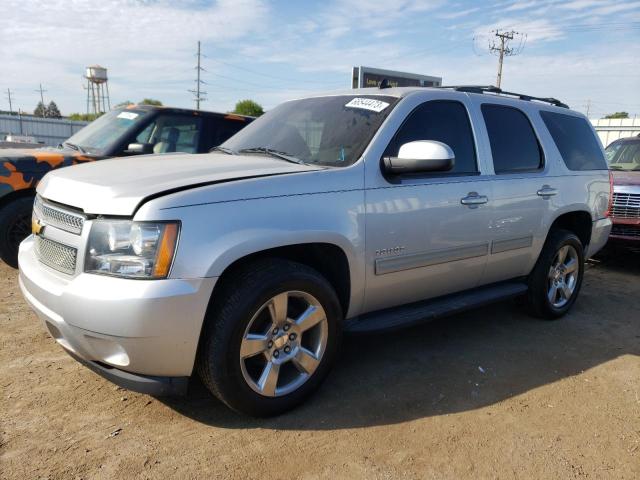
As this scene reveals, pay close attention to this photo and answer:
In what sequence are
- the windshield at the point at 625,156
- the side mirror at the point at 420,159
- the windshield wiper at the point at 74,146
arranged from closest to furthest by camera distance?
the side mirror at the point at 420,159, the windshield wiper at the point at 74,146, the windshield at the point at 625,156

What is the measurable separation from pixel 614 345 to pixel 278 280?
3094mm

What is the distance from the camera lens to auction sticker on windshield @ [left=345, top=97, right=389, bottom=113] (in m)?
3.45

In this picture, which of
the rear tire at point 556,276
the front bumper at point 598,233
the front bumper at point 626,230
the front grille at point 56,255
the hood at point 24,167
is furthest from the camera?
the front bumper at point 626,230

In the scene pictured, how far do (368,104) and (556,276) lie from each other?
2466 millimetres

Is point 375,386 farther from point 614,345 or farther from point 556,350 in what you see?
point 614,345

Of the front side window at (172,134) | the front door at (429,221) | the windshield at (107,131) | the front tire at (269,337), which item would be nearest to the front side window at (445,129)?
the front door at (429,221)

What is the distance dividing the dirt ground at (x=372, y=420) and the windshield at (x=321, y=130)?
1461 mm

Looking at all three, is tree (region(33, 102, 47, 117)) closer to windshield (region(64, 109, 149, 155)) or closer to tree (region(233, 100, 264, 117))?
tree (region(233, 100, 264, 117))

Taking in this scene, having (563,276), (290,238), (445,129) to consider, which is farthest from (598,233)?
(290,238)

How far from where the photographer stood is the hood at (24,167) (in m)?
5.25

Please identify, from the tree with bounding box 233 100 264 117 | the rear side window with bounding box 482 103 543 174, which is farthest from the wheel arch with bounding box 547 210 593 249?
the tree with bounding box 233 100 264 117

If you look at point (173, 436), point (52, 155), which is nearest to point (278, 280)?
point (173, 436)

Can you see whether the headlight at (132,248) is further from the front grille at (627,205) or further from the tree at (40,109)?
the tree at (40,109)

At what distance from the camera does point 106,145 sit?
19.2 ft
